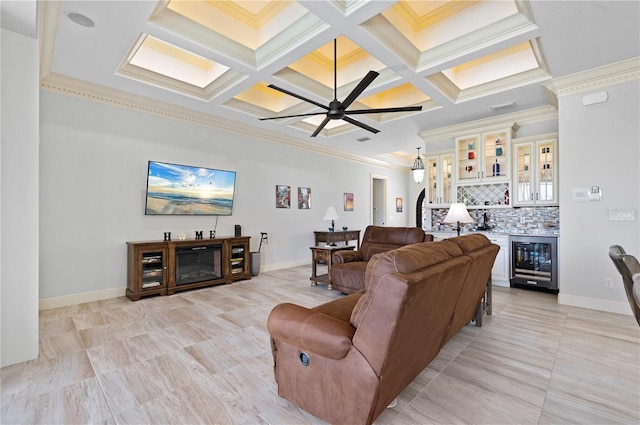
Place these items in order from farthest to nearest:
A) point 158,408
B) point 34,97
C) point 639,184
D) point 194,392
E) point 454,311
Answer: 1. point 639,184
2. point 34,97
3. point 454,311
4. point 194,392
5. point 158,408

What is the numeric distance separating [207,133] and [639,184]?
623cm

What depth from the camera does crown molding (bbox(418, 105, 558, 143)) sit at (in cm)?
489

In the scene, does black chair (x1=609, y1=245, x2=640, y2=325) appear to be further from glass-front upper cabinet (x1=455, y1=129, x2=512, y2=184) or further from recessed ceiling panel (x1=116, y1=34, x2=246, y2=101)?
recessed ceiling panel (x1=116, y1=34, x2=246, y2=101)

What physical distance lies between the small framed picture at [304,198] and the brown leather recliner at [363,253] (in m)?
2.19

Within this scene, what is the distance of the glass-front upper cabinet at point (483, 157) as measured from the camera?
16.9ft

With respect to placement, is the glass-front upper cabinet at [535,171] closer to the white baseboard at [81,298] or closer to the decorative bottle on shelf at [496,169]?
the decorative bottle on shelf at [496,169]

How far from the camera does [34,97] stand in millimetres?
2477

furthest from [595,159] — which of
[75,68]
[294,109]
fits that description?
[75,68]

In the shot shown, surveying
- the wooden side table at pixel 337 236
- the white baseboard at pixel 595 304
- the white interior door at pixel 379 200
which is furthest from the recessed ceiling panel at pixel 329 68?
the white interior door at pixel 379 200

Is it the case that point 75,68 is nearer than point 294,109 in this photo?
Yes

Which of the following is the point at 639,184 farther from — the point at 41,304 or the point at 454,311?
the point at 41,304

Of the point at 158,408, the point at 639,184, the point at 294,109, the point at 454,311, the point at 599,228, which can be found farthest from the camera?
the point at 294,109

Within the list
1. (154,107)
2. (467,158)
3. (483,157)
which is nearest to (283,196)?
(154,107)

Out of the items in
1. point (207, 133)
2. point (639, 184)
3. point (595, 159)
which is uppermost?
point (207, 133)
